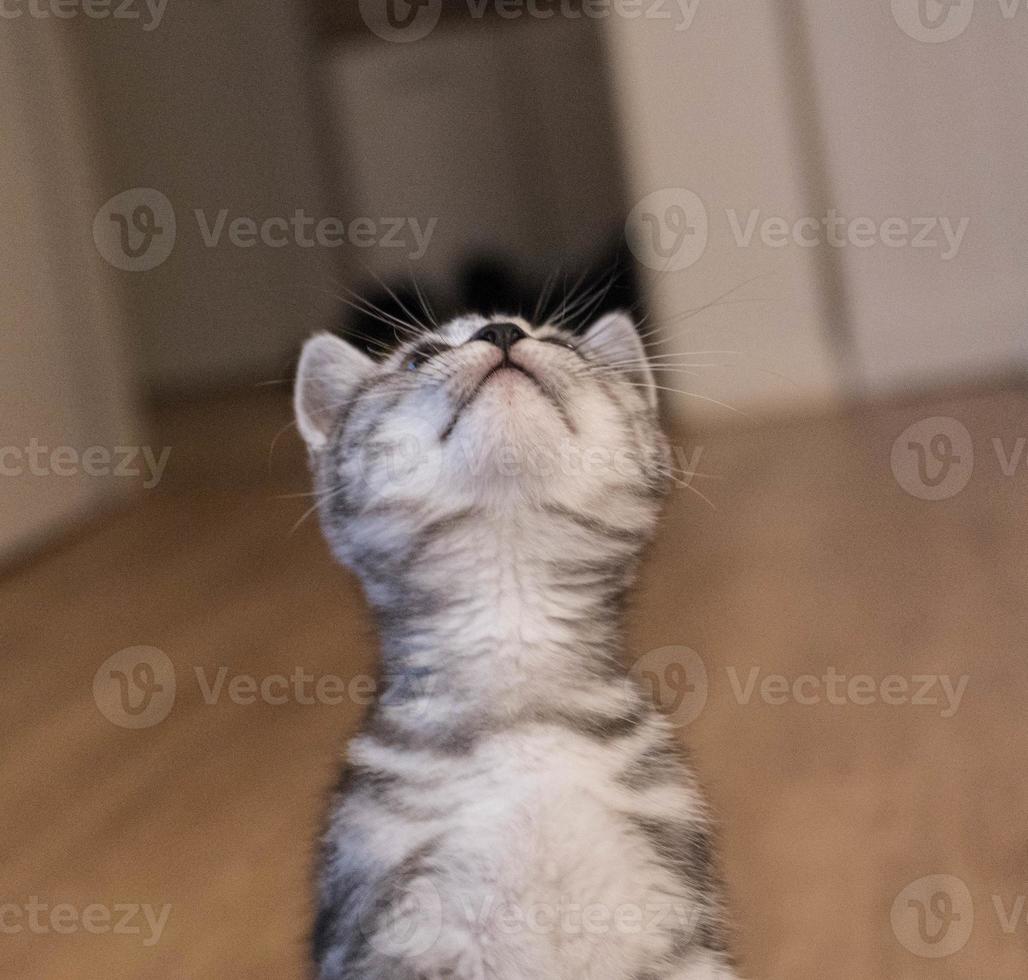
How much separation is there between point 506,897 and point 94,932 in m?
0.89

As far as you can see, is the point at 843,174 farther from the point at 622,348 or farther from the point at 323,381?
the point at 323,381

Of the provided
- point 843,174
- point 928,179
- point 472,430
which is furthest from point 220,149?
point 472,430

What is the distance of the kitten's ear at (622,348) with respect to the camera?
3.59 ft

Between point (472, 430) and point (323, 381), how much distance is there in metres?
0.18

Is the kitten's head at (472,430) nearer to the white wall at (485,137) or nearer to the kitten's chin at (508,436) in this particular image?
the kitten's chin at (508,436)

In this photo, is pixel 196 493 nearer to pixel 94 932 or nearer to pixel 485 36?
pixel 94 932

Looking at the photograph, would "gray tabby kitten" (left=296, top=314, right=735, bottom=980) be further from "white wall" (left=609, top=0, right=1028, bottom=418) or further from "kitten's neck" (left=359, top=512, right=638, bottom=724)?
"white wall" (left=609, top=0, right=1028, bottom=418)

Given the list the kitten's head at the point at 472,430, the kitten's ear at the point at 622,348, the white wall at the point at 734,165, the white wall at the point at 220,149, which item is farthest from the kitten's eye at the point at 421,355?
the white wall at the point at 220,149

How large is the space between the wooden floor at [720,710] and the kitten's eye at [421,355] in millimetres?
210

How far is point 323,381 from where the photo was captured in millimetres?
1058

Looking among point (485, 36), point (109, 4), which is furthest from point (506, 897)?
point (485, 36)

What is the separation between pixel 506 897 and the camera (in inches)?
34.4

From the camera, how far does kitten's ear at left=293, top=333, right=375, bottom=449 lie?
104 cm

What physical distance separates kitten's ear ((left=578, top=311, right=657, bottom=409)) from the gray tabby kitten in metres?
0.02
